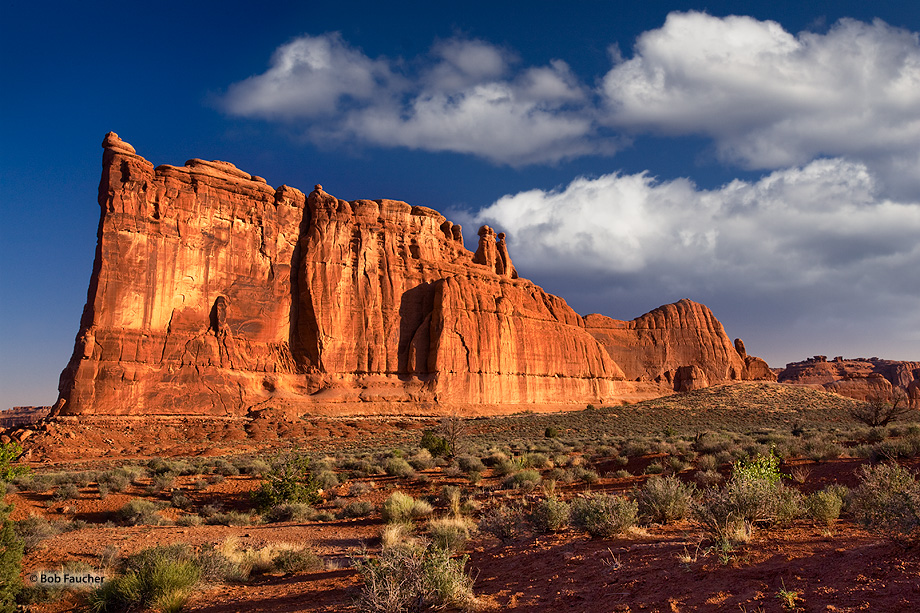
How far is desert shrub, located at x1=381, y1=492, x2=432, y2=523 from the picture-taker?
11297mm

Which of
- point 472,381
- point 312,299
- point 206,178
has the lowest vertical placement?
point 472,381

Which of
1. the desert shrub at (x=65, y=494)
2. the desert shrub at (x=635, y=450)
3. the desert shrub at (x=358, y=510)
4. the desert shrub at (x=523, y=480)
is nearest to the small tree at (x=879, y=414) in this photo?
the desert shrub at (x=635, y=450)

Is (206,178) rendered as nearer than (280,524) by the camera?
No

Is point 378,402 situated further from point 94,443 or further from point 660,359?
point 660,359

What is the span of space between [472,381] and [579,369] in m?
20.4

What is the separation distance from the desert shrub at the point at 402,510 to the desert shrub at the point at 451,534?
2.15 meters

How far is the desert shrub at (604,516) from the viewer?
6984 mm

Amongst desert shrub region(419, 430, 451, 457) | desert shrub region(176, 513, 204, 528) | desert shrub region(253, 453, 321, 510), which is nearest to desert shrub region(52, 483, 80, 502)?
desert shrub region(176, 513, 204, 528)

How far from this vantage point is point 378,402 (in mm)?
56844

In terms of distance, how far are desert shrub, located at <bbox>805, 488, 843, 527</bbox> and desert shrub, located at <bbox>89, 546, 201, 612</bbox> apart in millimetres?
8190

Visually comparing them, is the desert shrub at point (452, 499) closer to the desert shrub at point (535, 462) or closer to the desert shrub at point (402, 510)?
the desert shrub at point (402, 510)

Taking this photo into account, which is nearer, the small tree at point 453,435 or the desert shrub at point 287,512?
the desert shrub at point 287,512

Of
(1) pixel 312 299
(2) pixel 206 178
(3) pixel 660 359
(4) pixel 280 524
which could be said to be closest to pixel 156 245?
(2) pixel 206 178

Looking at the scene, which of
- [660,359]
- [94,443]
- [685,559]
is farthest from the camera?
[660,359]
